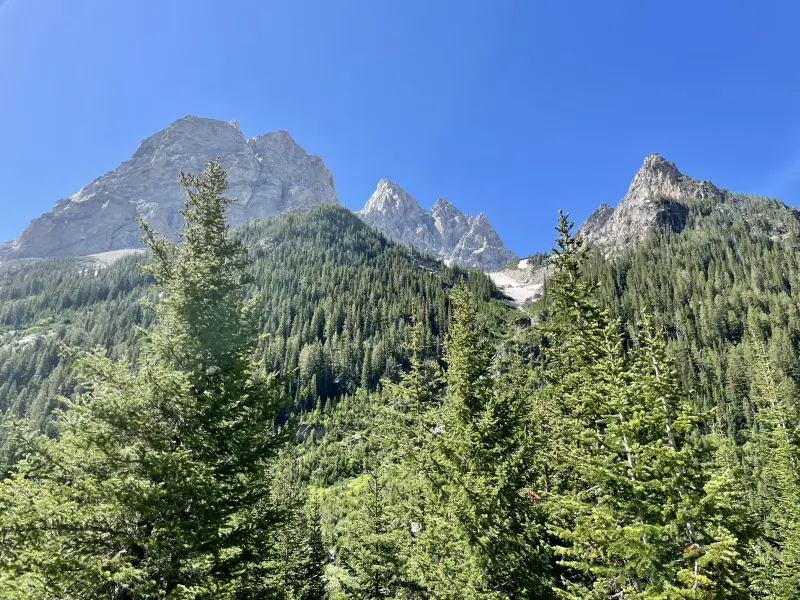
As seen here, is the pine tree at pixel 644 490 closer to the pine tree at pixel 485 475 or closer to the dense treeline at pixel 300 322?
the pine tree at pixel 485 475

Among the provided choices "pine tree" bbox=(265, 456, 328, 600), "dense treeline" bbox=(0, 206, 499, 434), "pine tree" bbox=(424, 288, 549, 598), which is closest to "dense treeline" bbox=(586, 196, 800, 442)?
"dense treeline" bbox=(0, 206, 499, 434)

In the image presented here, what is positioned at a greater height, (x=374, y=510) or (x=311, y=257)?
(x=311, y=257)

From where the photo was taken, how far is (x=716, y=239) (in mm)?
192500

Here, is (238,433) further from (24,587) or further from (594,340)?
(594,340)

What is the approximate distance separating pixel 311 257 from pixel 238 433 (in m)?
192

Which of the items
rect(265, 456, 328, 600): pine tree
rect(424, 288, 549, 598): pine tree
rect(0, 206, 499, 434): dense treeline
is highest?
rect(0, 206, 499, 434): dense treeline

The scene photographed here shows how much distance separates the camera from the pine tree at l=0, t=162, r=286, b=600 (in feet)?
25.9

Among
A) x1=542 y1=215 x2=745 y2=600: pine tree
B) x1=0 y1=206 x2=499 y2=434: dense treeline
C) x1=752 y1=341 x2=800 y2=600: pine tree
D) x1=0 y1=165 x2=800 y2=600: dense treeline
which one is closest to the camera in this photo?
x1=0 y1=165 x2=800 y2=600: dense treeline

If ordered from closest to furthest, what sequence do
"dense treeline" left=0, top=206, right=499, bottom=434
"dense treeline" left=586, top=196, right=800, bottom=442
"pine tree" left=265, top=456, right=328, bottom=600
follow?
"pine tree" left=265, top=456, right=328, bottom=600
"dense treeline" left=586, top=196, right=800, bottom=442
"dense treeline" left=0, top=206, right=499, bottom=434

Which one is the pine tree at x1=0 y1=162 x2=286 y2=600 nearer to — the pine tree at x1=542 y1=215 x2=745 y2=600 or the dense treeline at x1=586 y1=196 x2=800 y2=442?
the pine tree at x1=542 y1=215 x2=745 y2=600

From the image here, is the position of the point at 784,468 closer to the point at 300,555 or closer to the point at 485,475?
the point at 485,475

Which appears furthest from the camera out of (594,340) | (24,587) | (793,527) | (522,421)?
(793,527)

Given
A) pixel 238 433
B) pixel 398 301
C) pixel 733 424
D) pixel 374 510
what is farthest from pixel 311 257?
pixel 238 433

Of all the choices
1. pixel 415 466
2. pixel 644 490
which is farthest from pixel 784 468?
pixel 415 466
